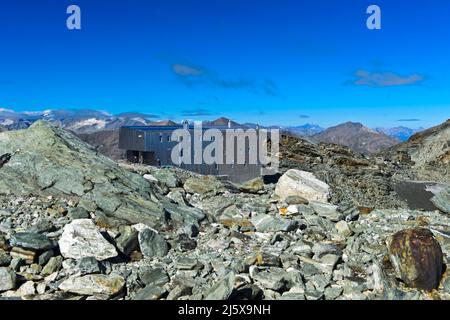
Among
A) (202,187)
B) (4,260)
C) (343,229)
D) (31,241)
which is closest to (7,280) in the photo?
(4,260)

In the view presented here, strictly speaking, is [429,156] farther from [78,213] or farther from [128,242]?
[78,213]

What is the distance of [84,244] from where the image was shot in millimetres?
10109

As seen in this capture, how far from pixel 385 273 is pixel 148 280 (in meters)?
5.76

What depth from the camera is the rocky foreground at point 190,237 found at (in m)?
8.99

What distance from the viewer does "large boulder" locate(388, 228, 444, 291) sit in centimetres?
931

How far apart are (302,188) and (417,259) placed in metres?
6.91

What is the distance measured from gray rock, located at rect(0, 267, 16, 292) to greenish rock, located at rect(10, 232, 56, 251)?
991 millimetres

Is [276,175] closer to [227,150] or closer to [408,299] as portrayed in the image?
Answer: [408,299]

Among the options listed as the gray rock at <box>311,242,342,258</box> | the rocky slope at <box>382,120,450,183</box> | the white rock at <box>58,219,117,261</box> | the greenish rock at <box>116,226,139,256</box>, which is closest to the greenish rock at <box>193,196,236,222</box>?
the greenish rock at <box>116,226,139,256</box>

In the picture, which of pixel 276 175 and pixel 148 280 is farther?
pixel 276 175

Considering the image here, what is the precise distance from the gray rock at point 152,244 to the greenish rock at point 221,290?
8.90 feet

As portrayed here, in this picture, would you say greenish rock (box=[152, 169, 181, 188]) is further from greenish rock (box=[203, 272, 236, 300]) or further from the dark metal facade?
the dark metal facade
